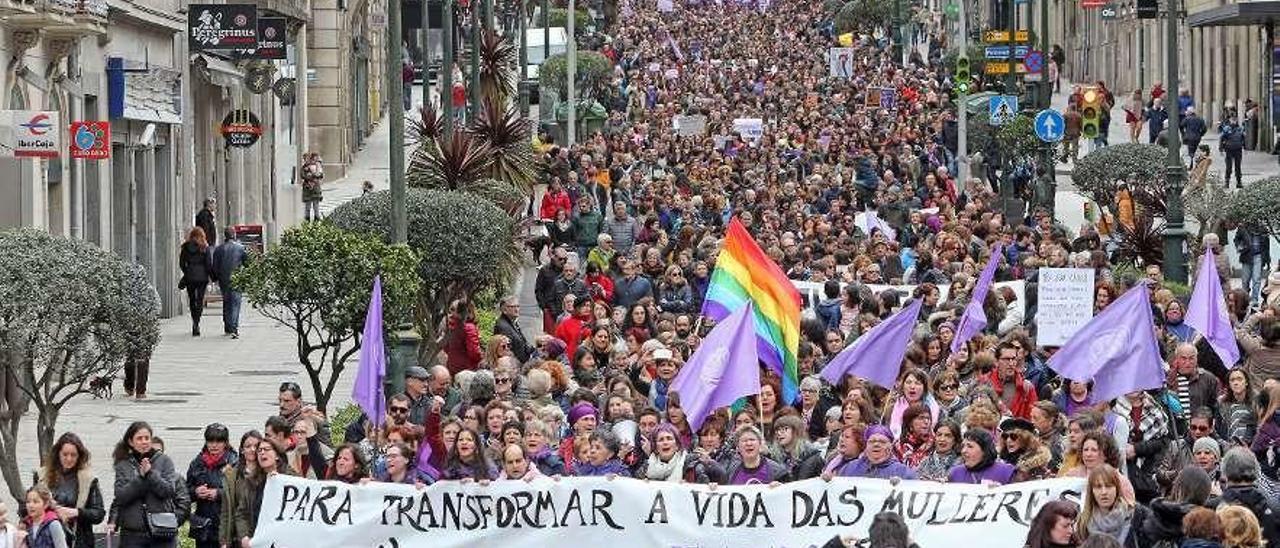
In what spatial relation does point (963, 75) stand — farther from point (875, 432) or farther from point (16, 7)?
point (875, 432)

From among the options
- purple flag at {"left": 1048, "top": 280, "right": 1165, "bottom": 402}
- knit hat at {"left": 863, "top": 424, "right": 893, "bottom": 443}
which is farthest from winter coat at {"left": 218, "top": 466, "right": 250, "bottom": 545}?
purple flag at {"left": 1048, "top": 280, "right": 1165, "bottom": 402}

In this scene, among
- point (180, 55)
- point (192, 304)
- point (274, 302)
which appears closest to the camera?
point (274, 302)

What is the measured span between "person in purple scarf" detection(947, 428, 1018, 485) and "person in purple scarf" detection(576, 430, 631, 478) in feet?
6.30

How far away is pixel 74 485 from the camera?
15781 mm

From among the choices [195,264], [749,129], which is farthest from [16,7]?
[749,129]

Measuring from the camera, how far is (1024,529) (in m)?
14.7

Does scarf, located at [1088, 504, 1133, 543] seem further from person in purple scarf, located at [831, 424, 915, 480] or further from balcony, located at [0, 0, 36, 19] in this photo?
balcony, located at [0, 0, 36, 19]

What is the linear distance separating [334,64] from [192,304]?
28.6 metres

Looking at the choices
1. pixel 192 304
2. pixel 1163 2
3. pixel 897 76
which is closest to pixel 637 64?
pixel 897 76

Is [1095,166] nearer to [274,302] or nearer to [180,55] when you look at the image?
[180,55]

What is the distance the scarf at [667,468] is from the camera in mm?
15953

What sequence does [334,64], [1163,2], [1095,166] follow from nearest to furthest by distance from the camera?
1. [1095,166]
2. [334,64]
3. [1163,2]

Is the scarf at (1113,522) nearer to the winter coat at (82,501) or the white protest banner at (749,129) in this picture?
the winter coat at (82,501)

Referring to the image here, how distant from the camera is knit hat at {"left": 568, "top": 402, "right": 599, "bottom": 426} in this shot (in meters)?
17.7
